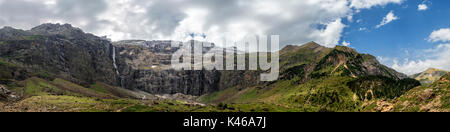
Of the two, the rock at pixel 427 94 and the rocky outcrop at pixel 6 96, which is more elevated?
the rock at pixel 427 94

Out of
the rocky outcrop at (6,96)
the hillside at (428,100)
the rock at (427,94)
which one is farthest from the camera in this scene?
the rocky outcrop at (6,96)

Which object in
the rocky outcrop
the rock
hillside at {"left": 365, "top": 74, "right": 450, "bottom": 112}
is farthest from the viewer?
the rocky outcrop

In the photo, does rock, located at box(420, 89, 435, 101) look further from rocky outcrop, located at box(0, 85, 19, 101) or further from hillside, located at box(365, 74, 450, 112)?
rocky outcrop, located at box(0, 85, 19, 101)

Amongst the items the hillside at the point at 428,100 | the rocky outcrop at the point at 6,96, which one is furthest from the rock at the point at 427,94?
the rocky outcrop at the point at 6,96

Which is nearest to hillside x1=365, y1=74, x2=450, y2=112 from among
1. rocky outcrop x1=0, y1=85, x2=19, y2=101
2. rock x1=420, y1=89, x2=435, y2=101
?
rock x1=420, y1=89, x2=435, y2=101

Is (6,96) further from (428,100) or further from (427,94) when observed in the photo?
(427,94)

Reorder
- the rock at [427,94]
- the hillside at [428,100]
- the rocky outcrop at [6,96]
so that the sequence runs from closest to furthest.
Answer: the hillside at [428,100], the rock at [427,94], the rocky outcrop at [6,96]

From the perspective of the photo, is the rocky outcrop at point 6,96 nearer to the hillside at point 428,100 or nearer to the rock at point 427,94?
the hillside at point 428,100
